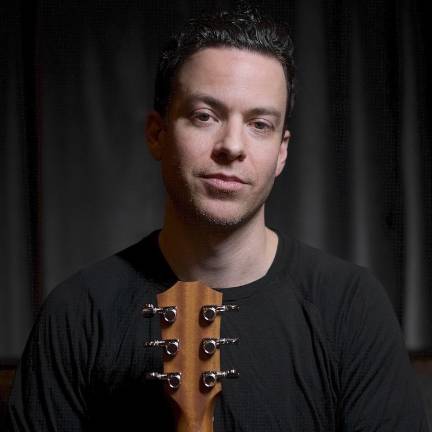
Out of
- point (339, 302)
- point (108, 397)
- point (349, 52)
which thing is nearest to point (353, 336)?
point (339, 302)

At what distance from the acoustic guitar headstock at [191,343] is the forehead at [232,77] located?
1.28 ft

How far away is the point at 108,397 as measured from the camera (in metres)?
1.46

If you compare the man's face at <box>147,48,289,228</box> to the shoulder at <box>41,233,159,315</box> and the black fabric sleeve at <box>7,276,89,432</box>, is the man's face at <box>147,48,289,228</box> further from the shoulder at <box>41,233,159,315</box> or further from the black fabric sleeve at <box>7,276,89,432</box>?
the black fabric sleeve at <box>7,276,89,432</box>

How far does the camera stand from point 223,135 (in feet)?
4.52

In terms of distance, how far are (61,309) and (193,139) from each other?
418mm

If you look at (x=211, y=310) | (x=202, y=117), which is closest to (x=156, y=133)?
(x=202, y=117)

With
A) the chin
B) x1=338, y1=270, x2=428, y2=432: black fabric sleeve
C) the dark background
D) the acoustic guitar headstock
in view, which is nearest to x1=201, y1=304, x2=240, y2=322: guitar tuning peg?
the acoustic guitar headstock

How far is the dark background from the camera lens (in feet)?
7.34

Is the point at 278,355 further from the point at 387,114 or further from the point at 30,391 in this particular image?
the point at 387,114

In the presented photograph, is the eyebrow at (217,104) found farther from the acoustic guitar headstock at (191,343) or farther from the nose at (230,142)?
the acoustic guitar headstock at (191,343)

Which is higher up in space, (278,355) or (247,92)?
(247,92)

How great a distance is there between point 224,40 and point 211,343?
1.92 ft

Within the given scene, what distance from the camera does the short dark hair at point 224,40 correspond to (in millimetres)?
1452

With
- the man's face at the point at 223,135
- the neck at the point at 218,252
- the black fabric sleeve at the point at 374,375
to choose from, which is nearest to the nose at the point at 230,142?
the man's face at the point at 223,135
